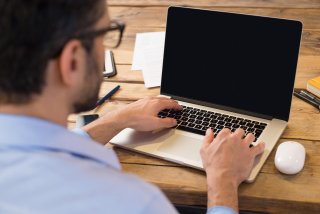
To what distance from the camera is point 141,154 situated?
109 centimetres

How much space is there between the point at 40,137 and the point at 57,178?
8 cm

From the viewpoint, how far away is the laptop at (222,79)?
1.09m

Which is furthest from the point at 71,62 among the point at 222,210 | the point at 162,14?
A: the point at 162,14

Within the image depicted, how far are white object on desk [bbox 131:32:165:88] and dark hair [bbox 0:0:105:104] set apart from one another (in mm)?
659

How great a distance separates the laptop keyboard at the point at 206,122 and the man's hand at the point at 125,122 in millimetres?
39

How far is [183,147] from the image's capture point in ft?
3.54

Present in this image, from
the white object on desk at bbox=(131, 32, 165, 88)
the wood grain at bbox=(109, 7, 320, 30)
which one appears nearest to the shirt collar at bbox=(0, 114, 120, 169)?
the white object on desk at bbox=(131, 32, 165, 88)

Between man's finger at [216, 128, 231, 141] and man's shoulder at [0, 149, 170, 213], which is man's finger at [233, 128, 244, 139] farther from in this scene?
man's shoulder at [0, 149, 170, 213]

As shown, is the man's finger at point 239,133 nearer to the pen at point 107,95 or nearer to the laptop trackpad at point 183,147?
the laptop trackpad at point 183,147

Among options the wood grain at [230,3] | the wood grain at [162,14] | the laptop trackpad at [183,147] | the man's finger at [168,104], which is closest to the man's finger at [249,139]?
the laptop trackpad at [183,147]

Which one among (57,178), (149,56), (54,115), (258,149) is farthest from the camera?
(149,56)

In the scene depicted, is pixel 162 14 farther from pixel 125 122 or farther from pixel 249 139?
pixel 249 139

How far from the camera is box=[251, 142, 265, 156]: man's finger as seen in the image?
1.01 meters

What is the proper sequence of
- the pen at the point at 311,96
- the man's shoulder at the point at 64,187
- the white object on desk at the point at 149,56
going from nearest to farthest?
the man's shoulder at the point at 64,187 < the pen at the point at 311,96 < the white object on desk at the point at 149,56
